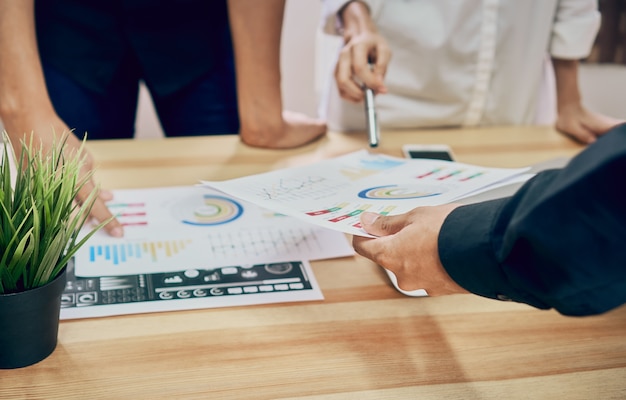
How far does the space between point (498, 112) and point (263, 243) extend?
0.74 m

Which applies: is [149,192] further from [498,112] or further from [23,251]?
[498,112]

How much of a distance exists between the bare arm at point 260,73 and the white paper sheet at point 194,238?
24cm

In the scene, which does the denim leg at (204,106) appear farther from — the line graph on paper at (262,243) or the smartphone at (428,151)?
the line graph on paper at (262,243)

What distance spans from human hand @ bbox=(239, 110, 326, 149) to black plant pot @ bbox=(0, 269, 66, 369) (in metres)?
0.58

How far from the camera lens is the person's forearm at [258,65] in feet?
3.62

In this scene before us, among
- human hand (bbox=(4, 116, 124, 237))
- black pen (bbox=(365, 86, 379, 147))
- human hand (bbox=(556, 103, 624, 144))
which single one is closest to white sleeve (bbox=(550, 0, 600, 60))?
human hand (bbox=(556, 103, 624, 144))

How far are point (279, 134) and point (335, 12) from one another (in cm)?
27

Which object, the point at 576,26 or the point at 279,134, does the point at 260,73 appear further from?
the point at 576,26

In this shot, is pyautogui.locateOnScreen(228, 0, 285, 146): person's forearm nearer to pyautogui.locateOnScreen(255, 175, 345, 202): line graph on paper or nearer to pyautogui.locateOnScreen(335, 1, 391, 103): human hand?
pyautogui.locateOnScreen(335, 1, 391, 103): human hand

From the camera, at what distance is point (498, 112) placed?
134cm

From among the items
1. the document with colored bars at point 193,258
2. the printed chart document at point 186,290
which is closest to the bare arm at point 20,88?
the document with colored bars at point 193,258

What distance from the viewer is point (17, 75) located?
2.95ft

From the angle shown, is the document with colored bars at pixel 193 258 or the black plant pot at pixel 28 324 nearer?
the black plant pot at pixel 28 324

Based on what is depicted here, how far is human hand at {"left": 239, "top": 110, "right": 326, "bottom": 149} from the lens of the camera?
3.74 feet
